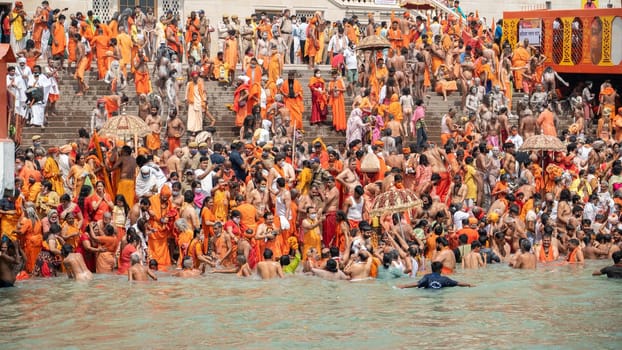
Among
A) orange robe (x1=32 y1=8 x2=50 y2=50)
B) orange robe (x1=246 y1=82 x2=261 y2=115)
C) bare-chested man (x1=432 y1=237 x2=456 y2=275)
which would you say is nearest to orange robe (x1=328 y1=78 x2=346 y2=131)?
orange robe (x1=246 y1=82 x2=261 y2=115)

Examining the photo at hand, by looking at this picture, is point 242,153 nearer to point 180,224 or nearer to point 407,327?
point 180,224

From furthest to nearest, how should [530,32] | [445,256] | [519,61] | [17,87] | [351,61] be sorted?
[530,32], [519,61], [351,61], [17,87], [445,256]

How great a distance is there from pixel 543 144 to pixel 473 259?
15.7 ft

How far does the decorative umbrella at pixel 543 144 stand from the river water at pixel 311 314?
4.46 metres

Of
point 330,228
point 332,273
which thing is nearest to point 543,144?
point 330,228

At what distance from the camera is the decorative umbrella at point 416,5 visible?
38406 millimetres

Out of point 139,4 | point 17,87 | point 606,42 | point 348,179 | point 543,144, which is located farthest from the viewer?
point 139,4

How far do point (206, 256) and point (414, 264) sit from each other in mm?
3213

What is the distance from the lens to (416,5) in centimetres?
3844

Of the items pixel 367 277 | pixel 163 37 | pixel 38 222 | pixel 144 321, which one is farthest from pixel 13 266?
pixel 163 37

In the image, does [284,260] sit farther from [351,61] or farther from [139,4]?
[139,4]

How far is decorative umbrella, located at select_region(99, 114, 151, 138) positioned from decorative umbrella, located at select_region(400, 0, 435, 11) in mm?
13212

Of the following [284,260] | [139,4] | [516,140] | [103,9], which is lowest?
[284,260]

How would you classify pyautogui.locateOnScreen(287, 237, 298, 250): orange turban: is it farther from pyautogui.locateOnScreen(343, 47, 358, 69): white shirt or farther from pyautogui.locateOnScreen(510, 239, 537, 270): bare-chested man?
pyautogui.locateOnScreen(343, 47, 358, 69): white shirt
